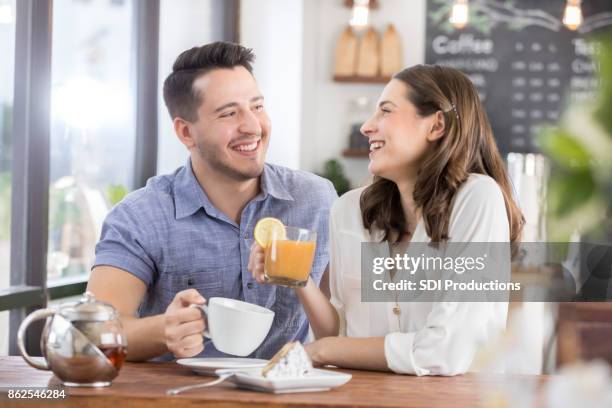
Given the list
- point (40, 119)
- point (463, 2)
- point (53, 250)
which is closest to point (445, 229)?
point (40, 119)

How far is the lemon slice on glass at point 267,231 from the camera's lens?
164 cm

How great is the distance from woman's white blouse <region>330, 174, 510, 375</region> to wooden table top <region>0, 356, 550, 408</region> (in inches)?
1.6

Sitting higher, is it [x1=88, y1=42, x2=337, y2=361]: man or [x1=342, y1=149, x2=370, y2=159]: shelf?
[x1=342, y1=149, x2=370, y2=159]: shelf

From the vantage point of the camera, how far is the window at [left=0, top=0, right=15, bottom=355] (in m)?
2.91

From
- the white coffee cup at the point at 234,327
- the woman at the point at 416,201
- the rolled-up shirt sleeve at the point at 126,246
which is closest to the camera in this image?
the white coffee cup at the point at 234,327

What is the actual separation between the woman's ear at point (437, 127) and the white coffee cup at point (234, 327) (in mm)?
608

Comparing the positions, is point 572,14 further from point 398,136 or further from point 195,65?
point 398,136

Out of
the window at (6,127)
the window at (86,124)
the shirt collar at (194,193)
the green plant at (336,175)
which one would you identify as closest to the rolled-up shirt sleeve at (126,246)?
the shirt collar at (194,193)

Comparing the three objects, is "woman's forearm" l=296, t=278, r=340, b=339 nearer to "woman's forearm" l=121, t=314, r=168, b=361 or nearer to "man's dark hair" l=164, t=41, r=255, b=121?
"woman's forearm" l=121, t=314, r=168, b=361

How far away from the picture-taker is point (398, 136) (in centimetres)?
193

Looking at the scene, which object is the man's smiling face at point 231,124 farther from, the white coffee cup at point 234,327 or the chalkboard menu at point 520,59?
the chalkboard menu at point 520,59

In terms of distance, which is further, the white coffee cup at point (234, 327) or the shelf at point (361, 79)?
the shelf at point (361, 79)

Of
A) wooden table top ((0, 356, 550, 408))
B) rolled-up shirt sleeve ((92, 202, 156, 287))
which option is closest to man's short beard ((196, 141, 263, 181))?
rolled-up shirt sleeve ((92, 202, 156, 287))

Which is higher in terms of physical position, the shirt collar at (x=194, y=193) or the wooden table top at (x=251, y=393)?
the shirt collar at (x=194, y=193)
